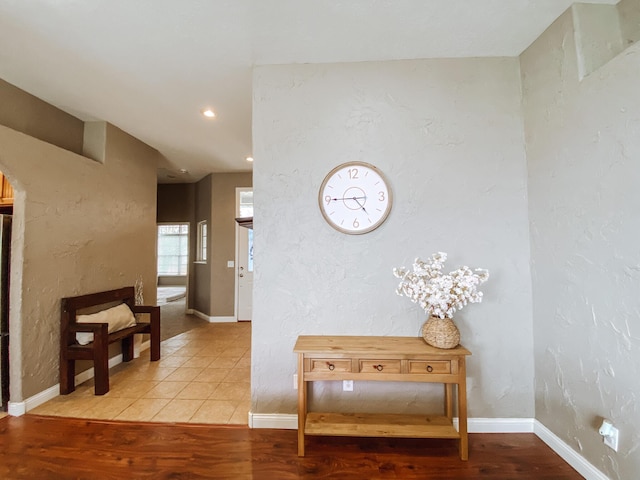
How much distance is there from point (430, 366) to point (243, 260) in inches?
170

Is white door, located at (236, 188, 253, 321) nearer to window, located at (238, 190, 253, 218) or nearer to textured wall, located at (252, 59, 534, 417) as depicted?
window, located at (238, 190, 253, 218)

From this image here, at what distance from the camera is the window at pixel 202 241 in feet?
19.4

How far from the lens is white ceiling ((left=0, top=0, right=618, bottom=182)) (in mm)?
1718

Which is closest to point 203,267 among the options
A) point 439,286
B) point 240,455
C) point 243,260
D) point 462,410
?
point 243,260

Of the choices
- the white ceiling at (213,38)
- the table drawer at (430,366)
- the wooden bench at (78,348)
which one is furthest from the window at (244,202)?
the table drawer at (430,366)

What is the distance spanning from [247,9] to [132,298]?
3.29 m

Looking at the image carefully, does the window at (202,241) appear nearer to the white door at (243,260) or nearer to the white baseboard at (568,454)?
the white door at (243,260)

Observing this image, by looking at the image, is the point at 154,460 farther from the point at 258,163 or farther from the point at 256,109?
the point at 256,109

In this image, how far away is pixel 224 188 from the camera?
5.52 metres

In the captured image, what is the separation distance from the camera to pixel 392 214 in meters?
2.13

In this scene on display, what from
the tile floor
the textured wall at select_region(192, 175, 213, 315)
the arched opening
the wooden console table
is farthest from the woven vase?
the textured wall at select_region(192, 175, 213, 315)

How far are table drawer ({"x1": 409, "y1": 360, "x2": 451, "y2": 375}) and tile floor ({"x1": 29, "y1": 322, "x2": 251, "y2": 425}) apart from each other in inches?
53.7

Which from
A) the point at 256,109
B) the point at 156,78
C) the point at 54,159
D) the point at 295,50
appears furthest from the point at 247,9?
the point at 54,159

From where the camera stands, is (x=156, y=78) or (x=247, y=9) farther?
(x=156, y=78)
